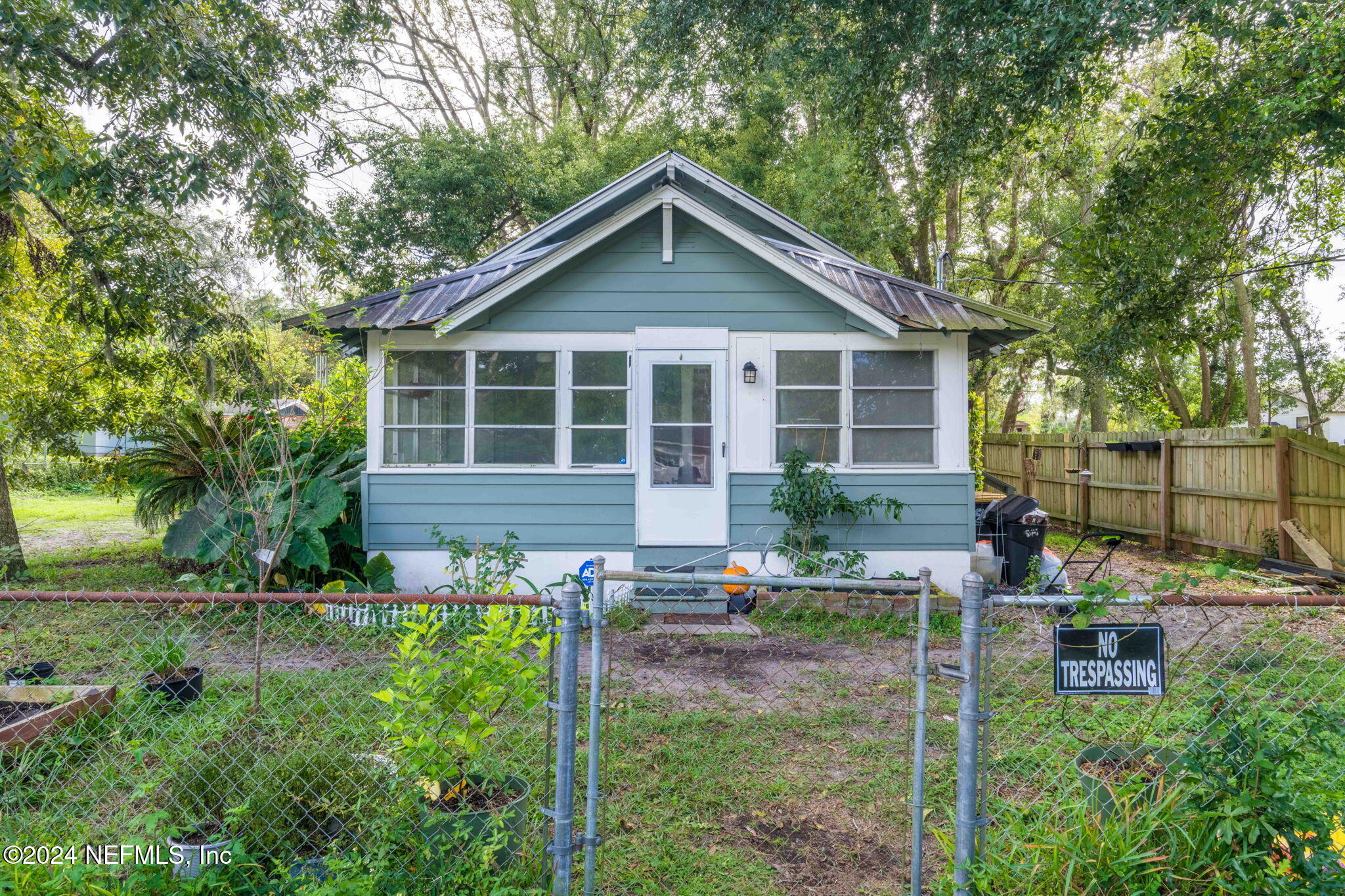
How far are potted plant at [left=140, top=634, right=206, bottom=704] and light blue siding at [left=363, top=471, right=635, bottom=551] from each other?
3251 mm

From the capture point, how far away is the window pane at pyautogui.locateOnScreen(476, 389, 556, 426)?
302 inches

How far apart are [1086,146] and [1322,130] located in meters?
10.0

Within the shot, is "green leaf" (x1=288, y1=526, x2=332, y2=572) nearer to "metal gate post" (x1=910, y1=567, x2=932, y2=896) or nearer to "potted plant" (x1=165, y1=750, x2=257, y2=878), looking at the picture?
"potted plant" (x1=165, y1=750, x2=257, y2=878)

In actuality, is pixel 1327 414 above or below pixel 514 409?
above

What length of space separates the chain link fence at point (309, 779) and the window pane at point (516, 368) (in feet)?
13.9

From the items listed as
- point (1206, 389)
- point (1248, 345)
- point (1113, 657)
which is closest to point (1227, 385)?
point (1206, 389)

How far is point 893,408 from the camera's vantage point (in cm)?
772

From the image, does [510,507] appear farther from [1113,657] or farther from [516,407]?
[1113,657]

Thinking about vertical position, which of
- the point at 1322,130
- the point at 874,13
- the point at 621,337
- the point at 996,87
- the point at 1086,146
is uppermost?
the point at 1086,146

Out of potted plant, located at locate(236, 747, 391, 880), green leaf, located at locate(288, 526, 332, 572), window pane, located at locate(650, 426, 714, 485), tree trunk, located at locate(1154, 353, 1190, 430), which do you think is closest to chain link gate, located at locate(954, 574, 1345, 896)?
potted plant, located at locate(236, 747, 391, 880)

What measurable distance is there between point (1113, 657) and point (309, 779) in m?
2.90

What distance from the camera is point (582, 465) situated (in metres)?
7.67

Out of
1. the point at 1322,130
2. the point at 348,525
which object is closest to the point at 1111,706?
the point at 1322,130

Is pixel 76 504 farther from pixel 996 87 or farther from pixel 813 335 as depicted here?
pixel 996 87
